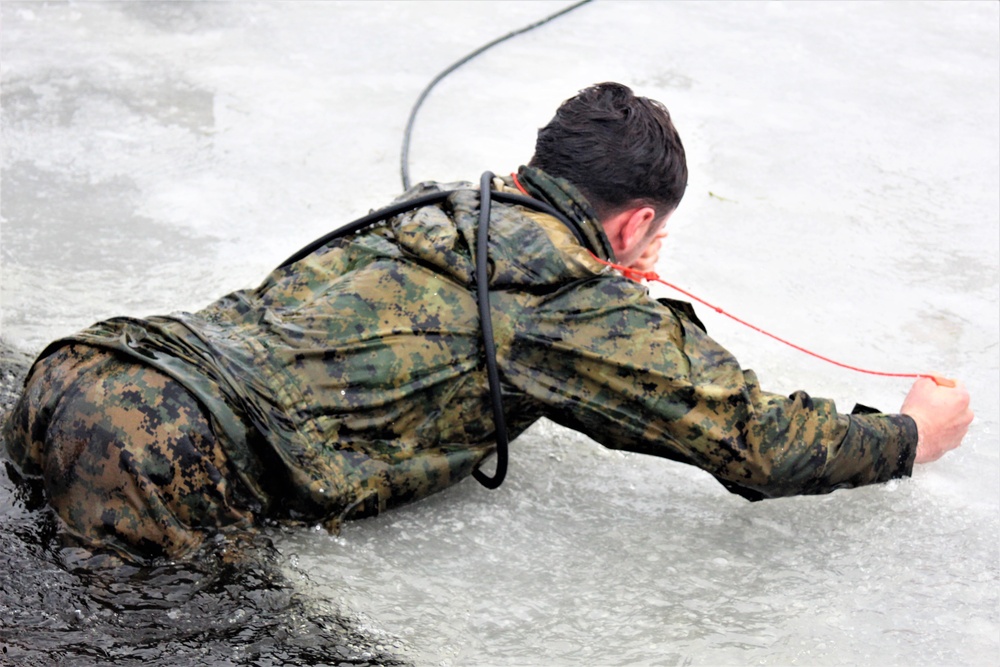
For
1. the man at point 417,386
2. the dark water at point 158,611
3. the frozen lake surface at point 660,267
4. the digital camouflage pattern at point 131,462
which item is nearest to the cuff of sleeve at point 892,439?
the man at point 417,386

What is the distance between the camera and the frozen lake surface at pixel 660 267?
2305 millimetres

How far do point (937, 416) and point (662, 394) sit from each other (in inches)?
28.5

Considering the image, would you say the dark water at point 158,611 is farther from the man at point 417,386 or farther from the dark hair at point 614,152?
the dark hair at point 614,152

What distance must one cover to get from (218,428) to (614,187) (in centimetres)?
96

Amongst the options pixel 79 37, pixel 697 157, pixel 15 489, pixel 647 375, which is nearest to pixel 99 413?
pixel 15 489

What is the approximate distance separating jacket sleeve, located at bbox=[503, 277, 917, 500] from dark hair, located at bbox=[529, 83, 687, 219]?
0.79 feet

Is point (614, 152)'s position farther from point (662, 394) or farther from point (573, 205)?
point (662, 394)

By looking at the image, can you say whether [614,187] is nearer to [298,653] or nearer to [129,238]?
[298,653]

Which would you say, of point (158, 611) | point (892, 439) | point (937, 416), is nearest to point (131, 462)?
point (158, 611)

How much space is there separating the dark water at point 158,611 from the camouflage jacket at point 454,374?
0.20m

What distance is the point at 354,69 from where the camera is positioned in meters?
5.07

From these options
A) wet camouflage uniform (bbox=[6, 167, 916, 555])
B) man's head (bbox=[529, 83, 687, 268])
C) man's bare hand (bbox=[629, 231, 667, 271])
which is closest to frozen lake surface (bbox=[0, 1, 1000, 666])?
wet camouflage uniform (bbox=[6, 167, 916, 555])

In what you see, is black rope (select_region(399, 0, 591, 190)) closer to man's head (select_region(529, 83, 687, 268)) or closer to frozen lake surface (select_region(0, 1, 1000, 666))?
frozen lake surface (select_region(0, 1, 1000, 666))

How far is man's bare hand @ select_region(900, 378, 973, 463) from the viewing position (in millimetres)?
2615
